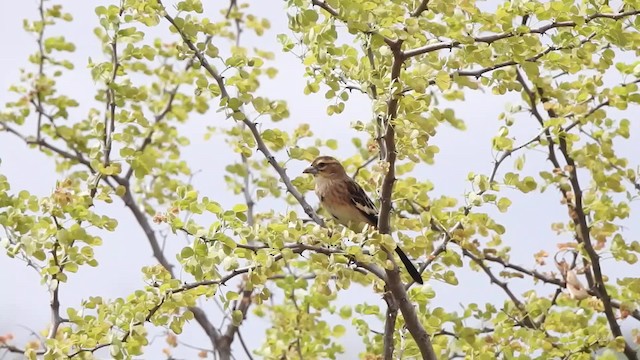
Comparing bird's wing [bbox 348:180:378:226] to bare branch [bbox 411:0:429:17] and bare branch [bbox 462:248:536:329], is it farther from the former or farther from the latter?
bare branch [bbox 411:0:429:17]

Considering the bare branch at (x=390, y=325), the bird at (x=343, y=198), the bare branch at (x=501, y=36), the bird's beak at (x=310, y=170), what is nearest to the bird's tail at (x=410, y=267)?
the bare branch at (x=390, y=325)

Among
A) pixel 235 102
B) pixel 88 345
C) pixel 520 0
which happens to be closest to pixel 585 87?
pixel 520 0

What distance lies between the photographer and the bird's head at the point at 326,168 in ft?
24.1

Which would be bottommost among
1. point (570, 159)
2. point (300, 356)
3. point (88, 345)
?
point (88, 345)

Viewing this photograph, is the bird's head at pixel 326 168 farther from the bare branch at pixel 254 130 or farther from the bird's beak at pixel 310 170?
the bare branch at pixel 254 130

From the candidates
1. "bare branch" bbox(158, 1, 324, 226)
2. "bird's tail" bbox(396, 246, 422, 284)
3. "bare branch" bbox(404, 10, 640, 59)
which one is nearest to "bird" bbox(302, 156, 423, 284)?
"bird's tail" bbox(396, 246, 422, 284)

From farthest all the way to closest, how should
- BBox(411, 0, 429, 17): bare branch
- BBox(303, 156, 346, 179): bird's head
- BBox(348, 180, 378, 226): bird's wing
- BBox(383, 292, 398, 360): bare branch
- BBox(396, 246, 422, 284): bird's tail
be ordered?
BBox(303, 156, 346, 179): bird's head < BBox(348, 180, 378, 226): bird's wing < BBox(396, 246, 422, 284): bird's tail < BBox(383, 292, 398, 360): bare branch < BBox(411, 0, 429, 17): bare branch

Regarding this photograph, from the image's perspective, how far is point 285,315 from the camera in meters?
7.82

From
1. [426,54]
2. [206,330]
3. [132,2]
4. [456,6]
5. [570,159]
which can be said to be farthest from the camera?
[206,330]

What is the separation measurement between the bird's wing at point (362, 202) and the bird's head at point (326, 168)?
0.66 feet

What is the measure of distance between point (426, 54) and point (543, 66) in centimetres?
99

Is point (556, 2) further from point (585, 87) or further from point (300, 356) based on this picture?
point (300, 356)

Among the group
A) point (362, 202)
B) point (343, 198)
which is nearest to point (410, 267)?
point (362, 202)

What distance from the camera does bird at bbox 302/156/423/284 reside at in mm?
7191
